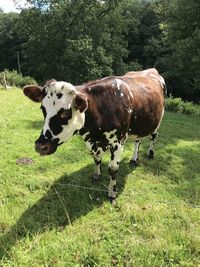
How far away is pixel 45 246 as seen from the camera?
15.4 ft

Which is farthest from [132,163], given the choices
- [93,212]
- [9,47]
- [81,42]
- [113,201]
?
[9,47]

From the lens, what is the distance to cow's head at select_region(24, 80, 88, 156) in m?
4.57

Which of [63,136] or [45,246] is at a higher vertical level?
[63,136]

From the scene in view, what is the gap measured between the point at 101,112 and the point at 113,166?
1.00 meters

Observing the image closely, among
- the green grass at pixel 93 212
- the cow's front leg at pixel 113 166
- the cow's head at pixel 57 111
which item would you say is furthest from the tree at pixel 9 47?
the cow's head at pixel 57 111

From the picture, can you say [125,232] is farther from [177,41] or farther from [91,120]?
[177,41]

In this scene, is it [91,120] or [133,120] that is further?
[133,120]

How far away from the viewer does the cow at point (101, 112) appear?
15.1 feet

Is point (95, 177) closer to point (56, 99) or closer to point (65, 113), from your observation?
point (65, 113)

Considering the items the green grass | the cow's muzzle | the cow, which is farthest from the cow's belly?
the cow's muzzle

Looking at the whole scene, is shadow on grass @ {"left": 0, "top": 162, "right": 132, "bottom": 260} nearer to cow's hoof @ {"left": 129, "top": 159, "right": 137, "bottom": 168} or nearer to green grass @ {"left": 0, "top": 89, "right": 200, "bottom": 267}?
green grass @ {"left": 0, "top": 89, "right": 200, "bottom": 267}

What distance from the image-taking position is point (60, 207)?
18.5 feet

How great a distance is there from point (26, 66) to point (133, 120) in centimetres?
4231

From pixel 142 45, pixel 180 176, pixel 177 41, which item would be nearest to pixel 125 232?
pixel 180 176
